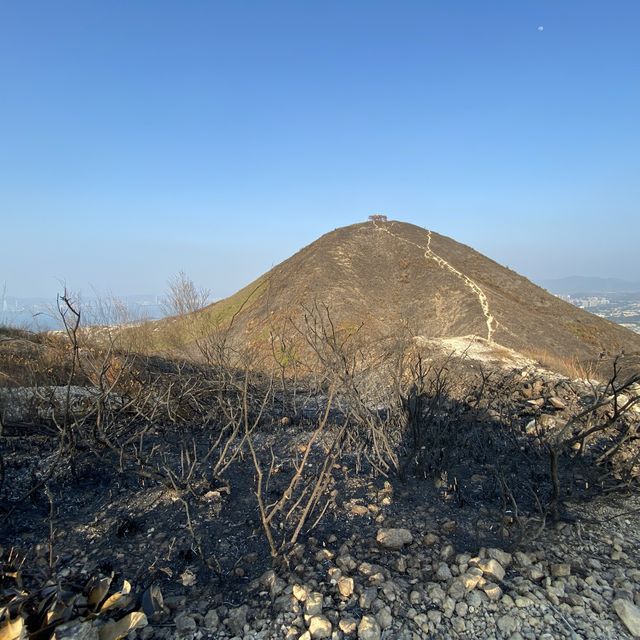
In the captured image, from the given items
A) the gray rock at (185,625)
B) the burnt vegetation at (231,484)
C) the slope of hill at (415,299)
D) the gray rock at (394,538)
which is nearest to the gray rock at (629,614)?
the burnt vegetation at (231,484)

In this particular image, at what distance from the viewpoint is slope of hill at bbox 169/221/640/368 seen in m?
14.6

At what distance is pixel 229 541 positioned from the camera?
117 inches

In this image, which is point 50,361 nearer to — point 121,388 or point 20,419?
point 121,388

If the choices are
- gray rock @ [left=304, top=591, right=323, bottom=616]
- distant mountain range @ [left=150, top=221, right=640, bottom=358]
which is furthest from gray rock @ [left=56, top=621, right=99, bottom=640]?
distant mountain range @ [left=150, top=221, right=640, bottom=358]

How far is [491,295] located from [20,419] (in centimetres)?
1587

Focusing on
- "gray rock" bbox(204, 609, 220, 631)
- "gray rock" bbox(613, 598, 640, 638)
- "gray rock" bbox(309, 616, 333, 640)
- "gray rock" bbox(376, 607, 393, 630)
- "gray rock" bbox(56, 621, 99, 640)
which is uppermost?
"gray rock" bbox(56, 621, 99, 640)

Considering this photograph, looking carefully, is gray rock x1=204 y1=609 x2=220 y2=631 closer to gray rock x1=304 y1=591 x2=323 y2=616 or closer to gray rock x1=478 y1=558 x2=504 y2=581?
gray rock x1=304 y1=591 x2=323 y2=616

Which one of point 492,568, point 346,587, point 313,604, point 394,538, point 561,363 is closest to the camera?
point 313,604

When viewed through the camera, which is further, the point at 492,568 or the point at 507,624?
the point at 492,568

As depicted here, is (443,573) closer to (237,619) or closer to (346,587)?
(346,587)

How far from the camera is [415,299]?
17.0 m

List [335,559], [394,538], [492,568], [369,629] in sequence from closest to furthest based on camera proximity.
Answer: [369,629] → [492,568] → [335,559] → [394,538]

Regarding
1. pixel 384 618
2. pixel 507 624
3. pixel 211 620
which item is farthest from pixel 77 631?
pixel 507 624

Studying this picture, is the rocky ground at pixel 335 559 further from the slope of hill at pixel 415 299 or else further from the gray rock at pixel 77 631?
the slope of hill at pixel 415 299
